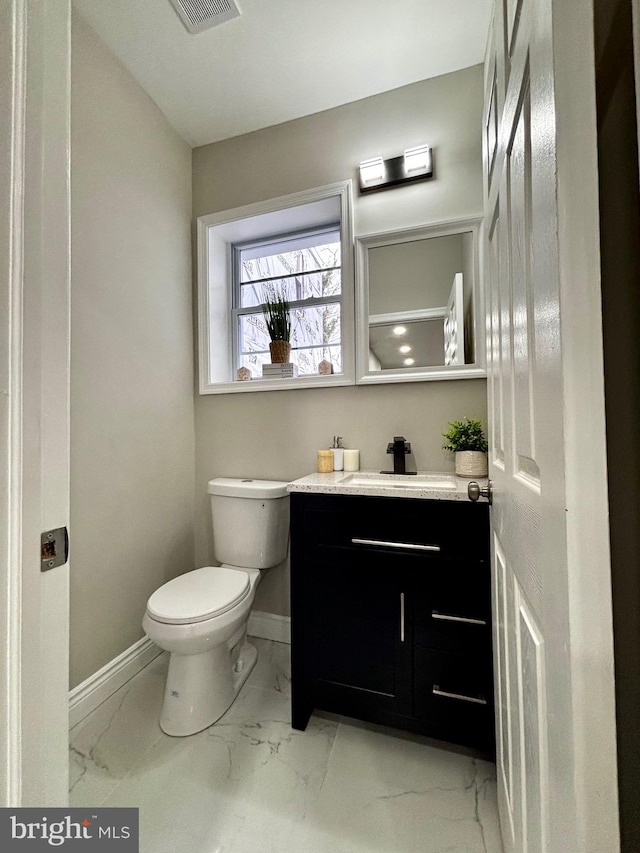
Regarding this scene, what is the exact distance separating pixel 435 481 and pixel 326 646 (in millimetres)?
761

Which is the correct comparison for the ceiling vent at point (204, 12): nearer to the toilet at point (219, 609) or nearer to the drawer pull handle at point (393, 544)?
the toilet at point (219, 609)

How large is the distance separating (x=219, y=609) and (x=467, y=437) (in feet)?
3.78

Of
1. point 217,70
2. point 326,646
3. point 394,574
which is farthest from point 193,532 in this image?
point 217,70

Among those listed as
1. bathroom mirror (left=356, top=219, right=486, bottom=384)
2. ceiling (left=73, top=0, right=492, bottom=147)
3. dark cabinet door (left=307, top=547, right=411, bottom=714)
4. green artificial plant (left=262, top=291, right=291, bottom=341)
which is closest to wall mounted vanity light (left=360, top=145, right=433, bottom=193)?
bathroom mirror (left=356, top=219, right=486, bottom=384)

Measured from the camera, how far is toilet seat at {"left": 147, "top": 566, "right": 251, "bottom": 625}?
123cm

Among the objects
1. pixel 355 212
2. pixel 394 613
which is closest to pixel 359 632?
pixel 394 613

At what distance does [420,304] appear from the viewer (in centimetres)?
163

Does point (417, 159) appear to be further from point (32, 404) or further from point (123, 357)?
point (32, 404)

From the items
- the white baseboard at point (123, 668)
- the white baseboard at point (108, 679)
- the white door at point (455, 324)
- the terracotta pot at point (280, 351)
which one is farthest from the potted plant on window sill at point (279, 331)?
the white baseboard at point (108, 679)

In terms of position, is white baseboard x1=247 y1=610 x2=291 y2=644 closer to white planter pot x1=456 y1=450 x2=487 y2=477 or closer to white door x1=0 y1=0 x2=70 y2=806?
white planter pot x1=456 y1=450 x2=487 y2=477

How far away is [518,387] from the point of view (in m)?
0.60

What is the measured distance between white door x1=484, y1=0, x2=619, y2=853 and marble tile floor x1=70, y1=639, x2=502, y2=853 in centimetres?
55

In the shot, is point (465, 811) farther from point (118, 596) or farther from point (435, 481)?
point (118, 596)

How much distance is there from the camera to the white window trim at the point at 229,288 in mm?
1721
